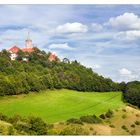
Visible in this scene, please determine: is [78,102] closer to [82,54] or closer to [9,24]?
[82,54]

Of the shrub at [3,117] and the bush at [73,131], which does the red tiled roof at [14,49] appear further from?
the bush at [73,131]

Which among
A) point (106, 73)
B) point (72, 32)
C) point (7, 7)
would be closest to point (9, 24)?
point (7, 7)

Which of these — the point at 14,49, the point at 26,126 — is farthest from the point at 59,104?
the point at 14,49

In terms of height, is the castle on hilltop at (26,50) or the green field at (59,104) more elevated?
the castle on hilltop at (26,50)

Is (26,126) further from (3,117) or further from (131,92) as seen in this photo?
(131,92)

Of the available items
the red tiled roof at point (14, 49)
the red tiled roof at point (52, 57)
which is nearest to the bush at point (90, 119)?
the red tiled roof at point (52, 57)
